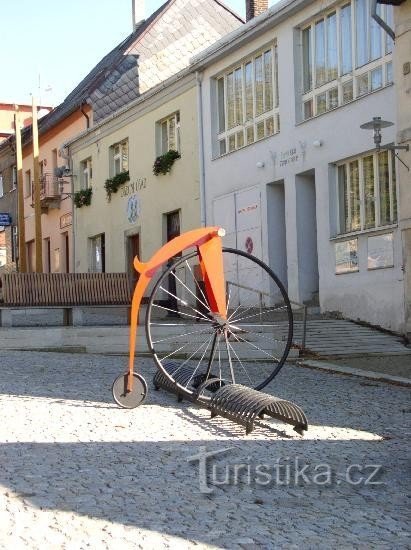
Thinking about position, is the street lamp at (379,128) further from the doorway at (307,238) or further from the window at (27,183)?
the window at (27,183)

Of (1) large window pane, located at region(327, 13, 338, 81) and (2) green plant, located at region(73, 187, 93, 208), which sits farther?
(2) green plant, located at region(73, 187, 93, 208)

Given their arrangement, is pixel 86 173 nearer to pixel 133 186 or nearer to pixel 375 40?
pixel 133 186

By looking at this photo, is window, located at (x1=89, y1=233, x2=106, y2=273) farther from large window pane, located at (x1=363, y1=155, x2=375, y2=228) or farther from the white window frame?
large window pane, located at (x1=363, y1=155, x2=375, y2=228)

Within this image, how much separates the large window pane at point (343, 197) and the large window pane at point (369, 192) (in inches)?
28.5

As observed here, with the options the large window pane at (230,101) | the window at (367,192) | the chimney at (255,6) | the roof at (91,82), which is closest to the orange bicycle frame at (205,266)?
the window at (367,192)

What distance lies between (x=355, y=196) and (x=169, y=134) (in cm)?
929

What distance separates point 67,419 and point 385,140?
11.1 meters

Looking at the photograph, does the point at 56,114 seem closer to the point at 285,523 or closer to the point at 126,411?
the point at 126,411

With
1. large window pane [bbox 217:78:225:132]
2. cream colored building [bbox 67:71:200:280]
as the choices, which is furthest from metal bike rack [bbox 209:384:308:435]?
cream colored building [bbox 67:71:200:280]

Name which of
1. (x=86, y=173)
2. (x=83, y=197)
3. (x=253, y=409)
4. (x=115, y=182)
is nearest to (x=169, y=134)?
(x=115, y=182)

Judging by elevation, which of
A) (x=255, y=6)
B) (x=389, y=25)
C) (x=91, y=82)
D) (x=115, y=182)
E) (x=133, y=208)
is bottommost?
(x=133, y=208)

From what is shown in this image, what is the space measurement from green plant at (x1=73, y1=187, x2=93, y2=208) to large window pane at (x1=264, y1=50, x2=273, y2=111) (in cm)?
1127

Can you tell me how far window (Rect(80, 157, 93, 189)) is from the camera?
32781 millimetres

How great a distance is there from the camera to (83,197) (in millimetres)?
32094
